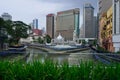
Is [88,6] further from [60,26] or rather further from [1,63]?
[1,63]

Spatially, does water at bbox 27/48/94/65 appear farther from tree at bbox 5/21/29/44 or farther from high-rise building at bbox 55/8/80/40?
high-rise building at bbox 55/8/80/40

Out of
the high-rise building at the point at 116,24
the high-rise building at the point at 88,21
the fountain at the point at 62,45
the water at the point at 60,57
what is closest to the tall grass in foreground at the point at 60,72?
the water at the point at 60,57

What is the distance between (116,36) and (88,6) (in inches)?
3032

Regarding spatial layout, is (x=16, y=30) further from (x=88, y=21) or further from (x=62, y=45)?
(x=88, y=21)

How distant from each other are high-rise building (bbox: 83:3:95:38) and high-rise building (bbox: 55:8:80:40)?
31.7 m

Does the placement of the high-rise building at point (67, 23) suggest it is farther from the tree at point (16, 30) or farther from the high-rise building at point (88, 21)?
the high-rise building at point (88, 21)

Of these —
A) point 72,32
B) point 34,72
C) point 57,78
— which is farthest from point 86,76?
point 72,32

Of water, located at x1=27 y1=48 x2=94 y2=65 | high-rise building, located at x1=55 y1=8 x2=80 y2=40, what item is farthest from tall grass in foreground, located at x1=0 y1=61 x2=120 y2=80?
high-rise building, located at x1=55 y1=8 x2=80 y2=40

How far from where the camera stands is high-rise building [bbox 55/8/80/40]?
81.4m

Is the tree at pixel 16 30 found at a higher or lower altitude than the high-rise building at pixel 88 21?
lower

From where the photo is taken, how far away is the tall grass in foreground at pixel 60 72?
212 inches

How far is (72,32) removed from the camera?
92188mm

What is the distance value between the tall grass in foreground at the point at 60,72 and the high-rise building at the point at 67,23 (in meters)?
71.1

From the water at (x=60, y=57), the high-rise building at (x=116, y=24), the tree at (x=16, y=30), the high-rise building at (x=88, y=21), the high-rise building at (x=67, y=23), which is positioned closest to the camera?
the water at (x=60, y=57)
